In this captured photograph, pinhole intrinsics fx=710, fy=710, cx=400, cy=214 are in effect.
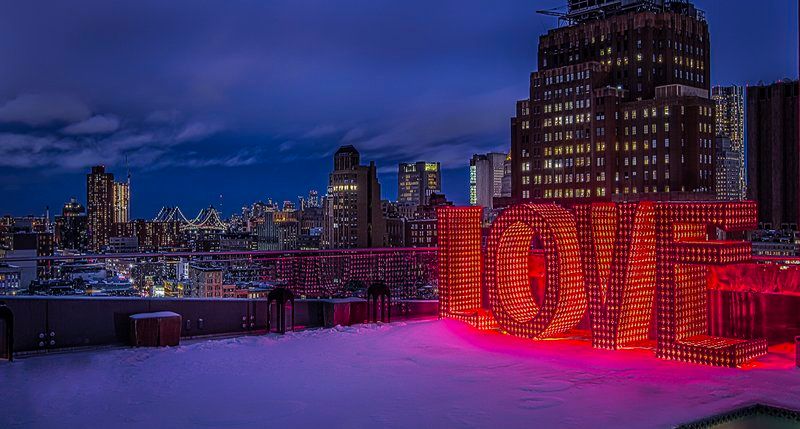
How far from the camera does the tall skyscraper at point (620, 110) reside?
8144 cm

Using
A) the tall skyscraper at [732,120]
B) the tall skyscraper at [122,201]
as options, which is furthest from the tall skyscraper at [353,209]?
the tall skyscraper at [732,120]

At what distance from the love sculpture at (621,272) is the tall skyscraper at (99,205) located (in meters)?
89.5

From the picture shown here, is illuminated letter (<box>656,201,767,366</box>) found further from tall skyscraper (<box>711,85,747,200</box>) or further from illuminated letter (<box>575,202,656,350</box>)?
tall skyscraper (<box>711,85,747,200</box>)

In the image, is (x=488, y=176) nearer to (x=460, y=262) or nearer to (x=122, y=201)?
(x=122, y=201)

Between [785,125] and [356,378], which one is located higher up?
[785,125]

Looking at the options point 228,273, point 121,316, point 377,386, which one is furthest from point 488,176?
point 377,386

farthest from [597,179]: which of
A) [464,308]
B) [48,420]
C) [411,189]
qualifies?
[411,189]

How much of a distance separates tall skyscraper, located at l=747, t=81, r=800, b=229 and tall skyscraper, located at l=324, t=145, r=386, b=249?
65.9 meters

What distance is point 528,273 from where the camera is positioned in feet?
38.2

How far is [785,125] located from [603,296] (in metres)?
127

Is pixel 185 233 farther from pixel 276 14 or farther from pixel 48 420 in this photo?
pixel 48 420

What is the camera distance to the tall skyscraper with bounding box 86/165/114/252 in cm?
9738

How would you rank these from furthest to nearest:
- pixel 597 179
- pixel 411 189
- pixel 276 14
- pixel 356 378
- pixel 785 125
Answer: pixel 411 189 < pixel 785 125 < pixel 597 179 < pixel 276 14 < pixel 356 378

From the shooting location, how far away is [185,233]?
137m
